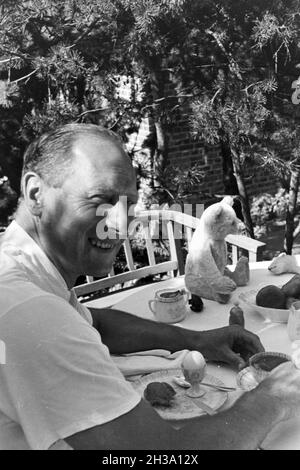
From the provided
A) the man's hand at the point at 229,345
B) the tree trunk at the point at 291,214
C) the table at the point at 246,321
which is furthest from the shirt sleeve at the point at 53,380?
the tree trunk at the point at 291,214

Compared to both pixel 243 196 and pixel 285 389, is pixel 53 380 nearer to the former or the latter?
pixel 285 389

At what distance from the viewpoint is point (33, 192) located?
4.17 feet

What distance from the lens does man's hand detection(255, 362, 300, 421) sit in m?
1.14

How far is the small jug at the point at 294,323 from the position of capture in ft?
5.27

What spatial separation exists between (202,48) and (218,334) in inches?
128

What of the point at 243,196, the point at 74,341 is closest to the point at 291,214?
the point at 243,196

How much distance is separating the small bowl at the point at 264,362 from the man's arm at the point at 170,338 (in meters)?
0.08

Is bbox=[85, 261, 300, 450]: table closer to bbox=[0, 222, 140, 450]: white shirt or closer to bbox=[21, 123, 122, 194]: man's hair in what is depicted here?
bbox=[0, 222, 140, 450]: white shirt

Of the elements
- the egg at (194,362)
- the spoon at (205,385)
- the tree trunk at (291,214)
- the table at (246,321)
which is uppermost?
the egg at (194,362)

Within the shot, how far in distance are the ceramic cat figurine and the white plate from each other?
56 cm

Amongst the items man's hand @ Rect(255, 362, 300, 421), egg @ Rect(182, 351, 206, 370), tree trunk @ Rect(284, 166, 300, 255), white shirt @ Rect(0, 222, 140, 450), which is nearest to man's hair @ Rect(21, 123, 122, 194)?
white shirt @ Rect(0, 222, 140, 450)

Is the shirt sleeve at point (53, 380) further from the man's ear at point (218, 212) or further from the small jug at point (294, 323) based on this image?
the man's ear at point (218, 212)

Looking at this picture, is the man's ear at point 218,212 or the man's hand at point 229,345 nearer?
the man's hand at point 229,345
